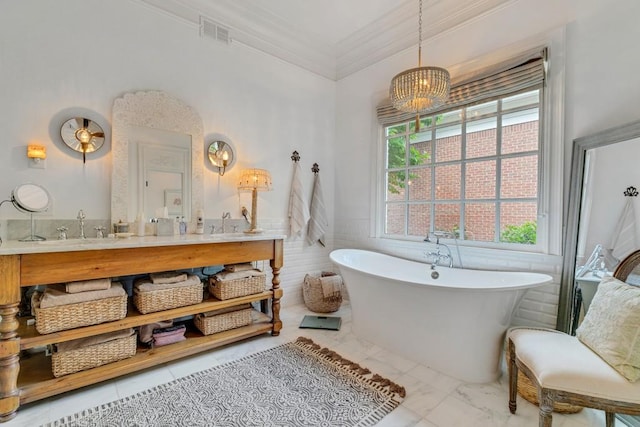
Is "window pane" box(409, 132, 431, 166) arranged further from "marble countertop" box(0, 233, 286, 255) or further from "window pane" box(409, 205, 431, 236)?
"marble countertop" box(0, 233, 286, 255)

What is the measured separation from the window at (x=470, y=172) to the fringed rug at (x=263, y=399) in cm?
164

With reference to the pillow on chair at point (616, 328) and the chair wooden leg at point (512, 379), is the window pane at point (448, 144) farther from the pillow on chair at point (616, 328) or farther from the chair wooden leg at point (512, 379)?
the chair wooden leg at point (512, 379)

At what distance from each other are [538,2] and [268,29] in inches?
95.3

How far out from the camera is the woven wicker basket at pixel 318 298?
309cm

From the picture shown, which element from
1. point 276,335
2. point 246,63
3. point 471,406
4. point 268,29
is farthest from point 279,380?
point 268,29

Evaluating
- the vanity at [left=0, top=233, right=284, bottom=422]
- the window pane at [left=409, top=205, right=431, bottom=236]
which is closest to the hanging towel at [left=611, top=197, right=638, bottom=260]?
the window pane at [left=409, top=205, right=431, bottom=236]

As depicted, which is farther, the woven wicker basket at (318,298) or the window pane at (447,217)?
the woven wicker basket at (318,298)

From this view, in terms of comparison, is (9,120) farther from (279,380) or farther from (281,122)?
(279,380)

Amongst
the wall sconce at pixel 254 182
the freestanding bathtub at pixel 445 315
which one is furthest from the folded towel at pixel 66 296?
the freestanding bathtub at pixel 445 315

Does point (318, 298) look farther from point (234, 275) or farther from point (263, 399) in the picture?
point (263, 399)

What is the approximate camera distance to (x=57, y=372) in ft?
5.47

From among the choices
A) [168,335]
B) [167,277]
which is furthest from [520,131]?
[168,335]

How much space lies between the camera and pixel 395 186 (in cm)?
332

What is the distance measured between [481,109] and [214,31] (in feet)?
8.67
